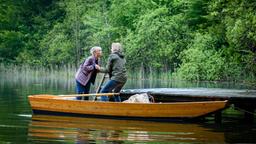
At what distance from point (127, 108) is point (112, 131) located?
245cm

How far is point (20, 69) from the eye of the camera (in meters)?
49.3

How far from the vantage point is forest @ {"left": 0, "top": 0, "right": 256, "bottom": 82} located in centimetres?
3947

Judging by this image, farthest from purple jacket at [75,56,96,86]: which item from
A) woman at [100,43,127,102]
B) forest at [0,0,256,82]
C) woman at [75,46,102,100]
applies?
forest at [0,0,256,82]

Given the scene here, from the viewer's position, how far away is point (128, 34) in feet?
162

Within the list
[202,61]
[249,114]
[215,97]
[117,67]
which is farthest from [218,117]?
[202,61]

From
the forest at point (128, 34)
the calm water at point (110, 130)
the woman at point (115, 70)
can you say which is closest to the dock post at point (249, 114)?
the calm water at point (110, 130)

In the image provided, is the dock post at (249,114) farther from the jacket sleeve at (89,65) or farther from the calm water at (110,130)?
the jacket sleeve at (89,65)

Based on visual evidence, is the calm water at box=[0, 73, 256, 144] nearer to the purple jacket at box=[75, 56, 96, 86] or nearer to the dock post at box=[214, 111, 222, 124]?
the dock post at box=[214, 111, 222, 124]

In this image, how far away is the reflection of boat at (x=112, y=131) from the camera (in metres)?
11.9

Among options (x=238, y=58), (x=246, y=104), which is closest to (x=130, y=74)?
(x=238, y=58)

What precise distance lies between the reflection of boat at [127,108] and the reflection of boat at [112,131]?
29 cm

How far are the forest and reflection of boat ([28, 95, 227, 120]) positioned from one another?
1716 cm

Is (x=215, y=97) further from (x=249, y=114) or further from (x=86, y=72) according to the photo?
(x=86, y=72)

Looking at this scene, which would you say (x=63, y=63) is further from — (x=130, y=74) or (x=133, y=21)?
(x=130, y=74)
